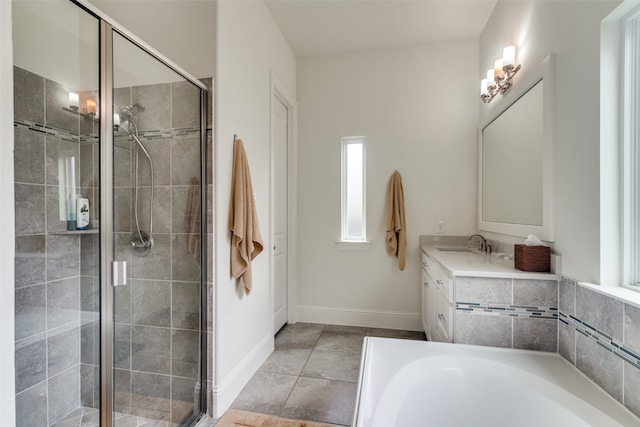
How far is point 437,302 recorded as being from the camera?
80.3 inches

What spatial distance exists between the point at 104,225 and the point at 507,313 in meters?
2.03

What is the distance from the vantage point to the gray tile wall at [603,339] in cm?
101

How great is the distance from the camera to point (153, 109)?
163 centimetres

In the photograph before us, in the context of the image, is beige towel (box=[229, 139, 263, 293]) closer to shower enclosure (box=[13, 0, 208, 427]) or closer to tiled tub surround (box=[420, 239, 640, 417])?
shower enclosure (box=[13, 0, 208, 427])

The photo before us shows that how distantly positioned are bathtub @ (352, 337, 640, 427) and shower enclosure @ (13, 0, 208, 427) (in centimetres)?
112

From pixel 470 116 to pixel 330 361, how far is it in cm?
260

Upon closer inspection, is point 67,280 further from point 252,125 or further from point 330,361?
point 330,361

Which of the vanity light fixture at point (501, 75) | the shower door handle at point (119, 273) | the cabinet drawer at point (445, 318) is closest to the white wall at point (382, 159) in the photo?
the vanity light fixture at point (501, 75)

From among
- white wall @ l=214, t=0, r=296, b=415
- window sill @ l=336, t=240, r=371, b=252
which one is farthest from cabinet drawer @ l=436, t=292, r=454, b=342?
white wall @ l=214, t=0, r=296, b=415

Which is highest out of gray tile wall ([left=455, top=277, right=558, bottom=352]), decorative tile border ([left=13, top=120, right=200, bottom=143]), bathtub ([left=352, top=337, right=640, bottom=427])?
decorative tile border ([left=13, top=120, right=200, bottom=143])

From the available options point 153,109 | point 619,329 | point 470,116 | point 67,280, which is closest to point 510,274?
point 619,329

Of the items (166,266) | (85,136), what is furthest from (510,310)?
(85,136)

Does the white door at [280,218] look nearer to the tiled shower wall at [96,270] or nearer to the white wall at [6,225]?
the tiled shower wall at [96,270]

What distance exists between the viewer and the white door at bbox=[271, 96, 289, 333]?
2789 mm
